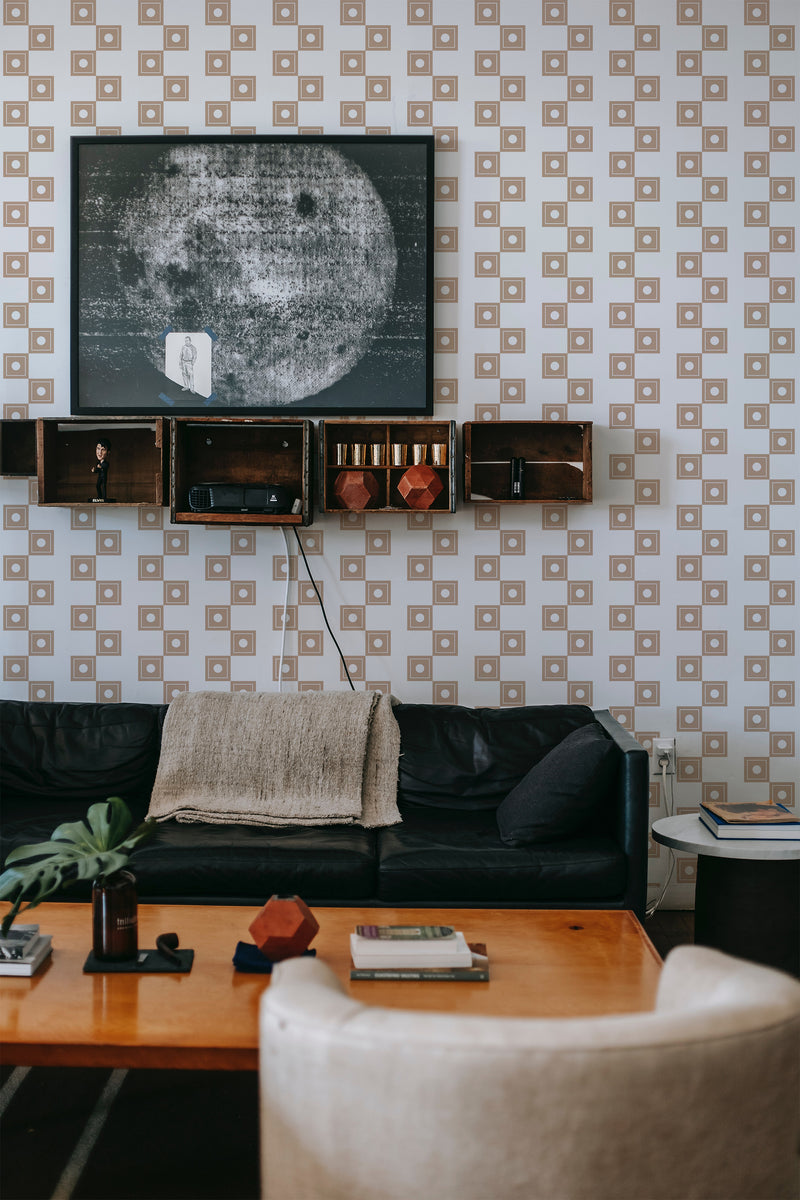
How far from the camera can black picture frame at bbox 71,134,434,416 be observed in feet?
11.2

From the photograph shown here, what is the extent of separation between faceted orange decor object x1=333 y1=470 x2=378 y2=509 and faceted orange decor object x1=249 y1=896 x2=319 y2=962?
1697 millimetres

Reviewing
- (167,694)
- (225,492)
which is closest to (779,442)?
(225,492)

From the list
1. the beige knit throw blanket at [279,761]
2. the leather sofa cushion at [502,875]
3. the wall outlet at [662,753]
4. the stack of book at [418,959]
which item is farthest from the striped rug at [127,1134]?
the wall outlet at [662,753]

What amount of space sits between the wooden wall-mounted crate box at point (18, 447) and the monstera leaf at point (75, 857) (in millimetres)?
1900

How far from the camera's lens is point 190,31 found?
134 inches

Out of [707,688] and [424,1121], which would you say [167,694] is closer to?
[707,688]

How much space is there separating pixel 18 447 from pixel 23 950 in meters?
2.10

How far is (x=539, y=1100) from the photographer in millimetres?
902

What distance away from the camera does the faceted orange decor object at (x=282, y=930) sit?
184 cm

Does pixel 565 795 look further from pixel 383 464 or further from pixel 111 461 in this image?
pixel 111 461

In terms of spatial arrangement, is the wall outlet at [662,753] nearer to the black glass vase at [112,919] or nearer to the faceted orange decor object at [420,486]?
the faceted orange decor object at [420,486]

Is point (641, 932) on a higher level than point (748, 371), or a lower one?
lower

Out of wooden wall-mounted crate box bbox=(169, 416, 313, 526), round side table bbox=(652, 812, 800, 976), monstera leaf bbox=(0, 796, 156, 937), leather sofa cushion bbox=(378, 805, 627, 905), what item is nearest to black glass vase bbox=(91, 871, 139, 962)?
monstera leaf bbox=(0, 796, 156, 937)

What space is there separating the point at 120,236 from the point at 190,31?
0.76 m
